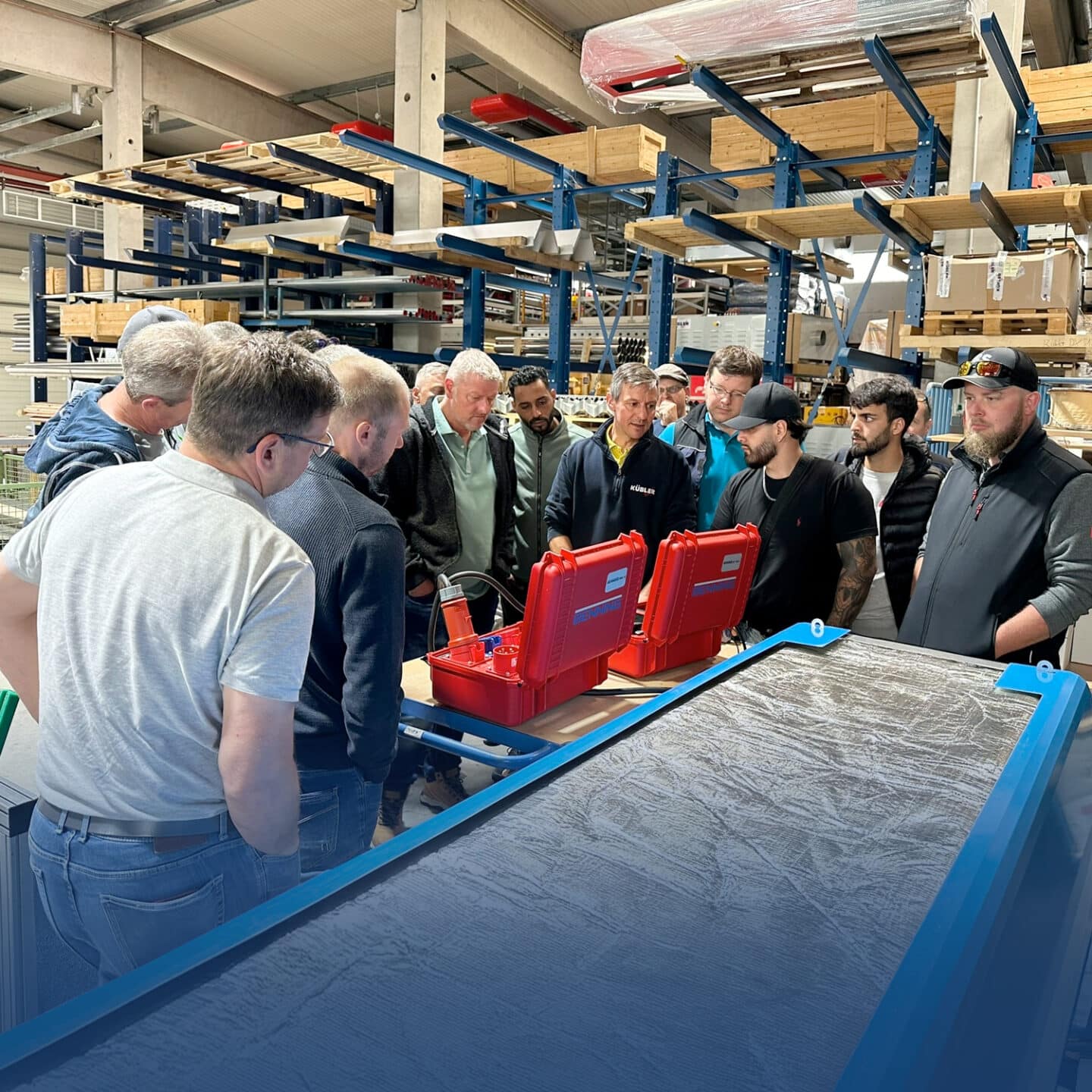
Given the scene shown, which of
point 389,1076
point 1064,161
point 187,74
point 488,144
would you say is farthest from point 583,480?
point 187,74

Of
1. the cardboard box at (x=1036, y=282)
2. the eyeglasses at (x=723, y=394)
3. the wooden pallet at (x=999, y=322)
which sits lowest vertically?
the eyeglasses at (x=723, y=394)

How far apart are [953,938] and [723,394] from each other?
3152 mm

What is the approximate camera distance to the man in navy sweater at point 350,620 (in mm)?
1793

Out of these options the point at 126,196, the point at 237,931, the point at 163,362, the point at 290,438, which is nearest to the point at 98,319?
the point at 126,196

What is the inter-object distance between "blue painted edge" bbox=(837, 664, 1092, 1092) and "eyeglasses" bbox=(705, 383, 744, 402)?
8.03ft

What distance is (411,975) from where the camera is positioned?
0.94 meters

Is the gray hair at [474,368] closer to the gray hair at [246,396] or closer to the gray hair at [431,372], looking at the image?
the gray hair at [431,372]

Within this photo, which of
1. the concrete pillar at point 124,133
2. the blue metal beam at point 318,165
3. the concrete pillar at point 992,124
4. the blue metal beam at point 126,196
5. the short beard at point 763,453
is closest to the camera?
the short beard at point 763,453

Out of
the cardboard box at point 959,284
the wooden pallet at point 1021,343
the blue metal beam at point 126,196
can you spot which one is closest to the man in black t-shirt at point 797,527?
the wooden pallet at point 1021,343

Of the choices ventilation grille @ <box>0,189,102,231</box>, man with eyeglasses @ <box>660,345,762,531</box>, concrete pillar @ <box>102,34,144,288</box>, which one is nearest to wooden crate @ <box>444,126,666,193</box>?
man with eyeglasses @ <box>660,345,762,531</box>

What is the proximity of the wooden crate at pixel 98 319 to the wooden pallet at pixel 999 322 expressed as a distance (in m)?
7.69

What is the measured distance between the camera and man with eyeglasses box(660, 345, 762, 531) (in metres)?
3.96

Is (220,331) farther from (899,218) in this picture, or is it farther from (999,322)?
(899,218)

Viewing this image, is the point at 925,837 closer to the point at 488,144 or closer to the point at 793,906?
the point at 793,906
